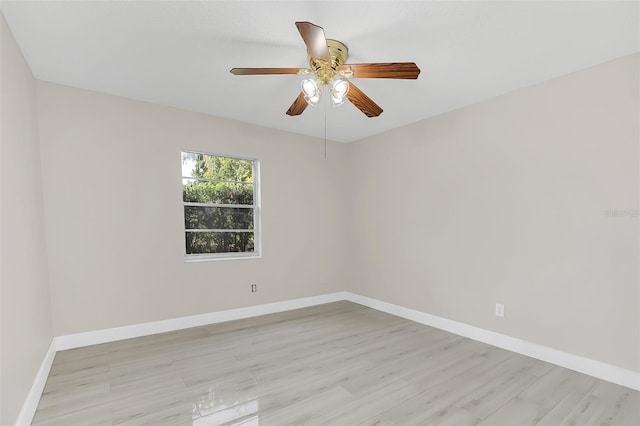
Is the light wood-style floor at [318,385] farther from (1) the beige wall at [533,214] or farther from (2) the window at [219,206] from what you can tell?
(2) the window at [219,206]

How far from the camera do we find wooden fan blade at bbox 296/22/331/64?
5.19 ft

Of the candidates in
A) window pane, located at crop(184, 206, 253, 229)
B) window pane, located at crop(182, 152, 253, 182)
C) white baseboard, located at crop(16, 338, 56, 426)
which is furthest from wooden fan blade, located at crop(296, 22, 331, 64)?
white baseboard, located at crop(16, 338, 56, 426)

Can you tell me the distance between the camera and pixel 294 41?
7.20 ft

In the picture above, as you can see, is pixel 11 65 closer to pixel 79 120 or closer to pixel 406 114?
pixel 79 120

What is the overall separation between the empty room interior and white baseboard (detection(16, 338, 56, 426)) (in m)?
0.02

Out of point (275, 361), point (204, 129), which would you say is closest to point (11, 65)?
point (204, 129)

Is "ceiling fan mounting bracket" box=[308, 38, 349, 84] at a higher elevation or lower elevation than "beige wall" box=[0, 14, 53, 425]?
higher

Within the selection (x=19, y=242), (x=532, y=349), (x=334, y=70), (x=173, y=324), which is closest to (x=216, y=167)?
(x=173, y=324)

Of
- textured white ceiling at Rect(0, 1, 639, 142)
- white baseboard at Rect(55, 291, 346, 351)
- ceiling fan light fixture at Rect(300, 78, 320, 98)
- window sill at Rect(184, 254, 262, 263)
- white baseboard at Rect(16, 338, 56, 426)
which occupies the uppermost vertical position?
textured white ceiling at Rect(0, 1, 639, 142)

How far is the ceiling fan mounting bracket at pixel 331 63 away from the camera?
82.2 inches

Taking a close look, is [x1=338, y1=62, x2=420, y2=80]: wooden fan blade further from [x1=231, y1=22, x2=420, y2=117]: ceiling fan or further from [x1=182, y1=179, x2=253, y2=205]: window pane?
[x1=182, y1=179, x2=253, y2=205]: window pane

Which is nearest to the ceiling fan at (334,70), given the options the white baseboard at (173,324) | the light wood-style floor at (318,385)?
the light wood-style floor at (318,385)

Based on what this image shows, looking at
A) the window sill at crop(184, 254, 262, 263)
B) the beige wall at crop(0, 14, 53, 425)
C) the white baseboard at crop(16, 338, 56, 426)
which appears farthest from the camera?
the window sill at crop(184, 254, 262, 263)

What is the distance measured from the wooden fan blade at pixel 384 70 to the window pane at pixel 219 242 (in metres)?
2.64
